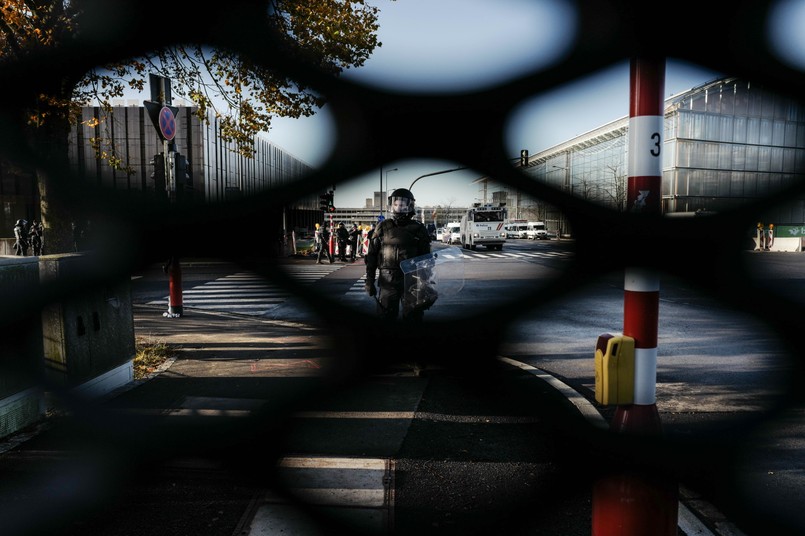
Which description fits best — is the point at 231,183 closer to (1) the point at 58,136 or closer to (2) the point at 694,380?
(1) the point at 58,136

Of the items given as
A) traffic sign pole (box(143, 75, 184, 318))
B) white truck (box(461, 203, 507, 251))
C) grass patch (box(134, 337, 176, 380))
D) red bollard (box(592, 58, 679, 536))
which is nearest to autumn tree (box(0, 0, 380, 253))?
traffic sign pole (box(143, 75, 184, 318))

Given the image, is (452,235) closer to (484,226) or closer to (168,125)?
(484,226)

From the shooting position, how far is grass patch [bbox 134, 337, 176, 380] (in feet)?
9.57

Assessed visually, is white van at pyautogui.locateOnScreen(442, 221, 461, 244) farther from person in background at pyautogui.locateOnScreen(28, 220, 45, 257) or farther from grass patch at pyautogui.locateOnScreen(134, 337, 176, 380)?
grass patch at pyautogui.locateOnScreen(134, 337, 176, 380)

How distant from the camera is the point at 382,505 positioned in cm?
149

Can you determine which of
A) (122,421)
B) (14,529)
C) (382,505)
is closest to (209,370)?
(14,529)

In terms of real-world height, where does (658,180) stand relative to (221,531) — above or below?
above

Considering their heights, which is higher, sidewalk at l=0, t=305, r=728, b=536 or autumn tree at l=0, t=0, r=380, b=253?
autumn tree at l=0, t=0, r=380, b=253

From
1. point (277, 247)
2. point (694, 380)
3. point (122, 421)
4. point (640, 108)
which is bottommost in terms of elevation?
point (694, 380)

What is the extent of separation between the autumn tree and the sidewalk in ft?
0.74

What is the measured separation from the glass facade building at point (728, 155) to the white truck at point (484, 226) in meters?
0.03

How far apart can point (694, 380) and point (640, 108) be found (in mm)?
2816

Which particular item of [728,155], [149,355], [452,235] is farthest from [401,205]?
[149,355]

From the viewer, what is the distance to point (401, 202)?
1.36 ft
